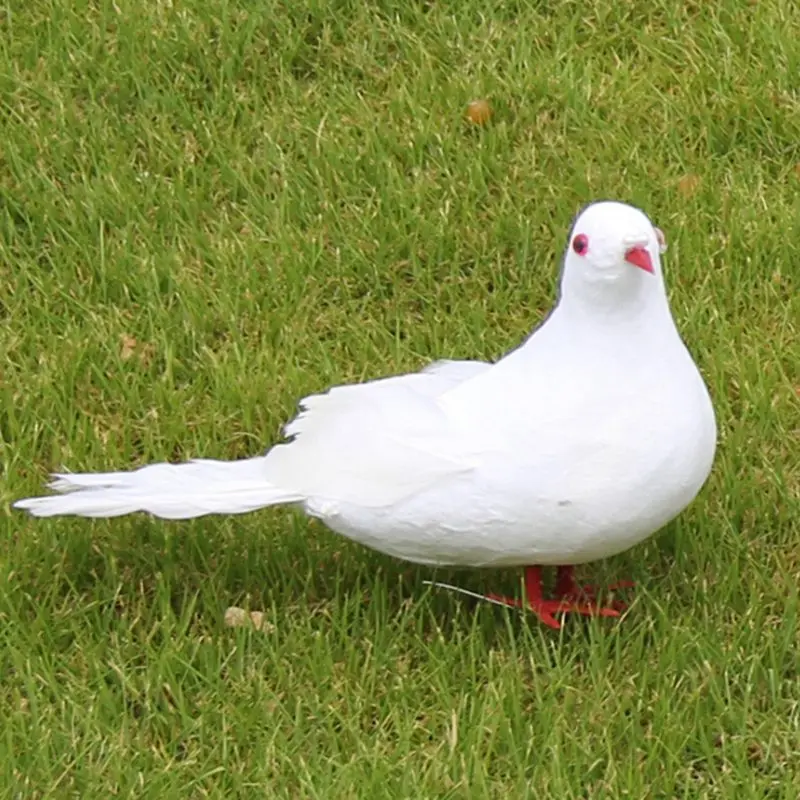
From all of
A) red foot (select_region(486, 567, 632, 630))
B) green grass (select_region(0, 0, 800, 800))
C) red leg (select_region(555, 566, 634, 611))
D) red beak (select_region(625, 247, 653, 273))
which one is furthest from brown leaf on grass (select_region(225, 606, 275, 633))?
red beak (select_region(625, 247, 653, 273))

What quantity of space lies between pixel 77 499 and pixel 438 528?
2.15ft

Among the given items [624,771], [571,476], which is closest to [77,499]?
[571,476]

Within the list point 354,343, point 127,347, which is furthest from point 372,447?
point 127,347

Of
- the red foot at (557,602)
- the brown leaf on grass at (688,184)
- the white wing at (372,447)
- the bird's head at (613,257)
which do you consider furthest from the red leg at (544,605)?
the brown leaf on grass at (688,184)

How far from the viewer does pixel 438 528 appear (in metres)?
2.56

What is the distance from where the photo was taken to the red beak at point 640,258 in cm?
245

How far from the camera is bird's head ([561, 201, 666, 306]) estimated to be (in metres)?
2.45

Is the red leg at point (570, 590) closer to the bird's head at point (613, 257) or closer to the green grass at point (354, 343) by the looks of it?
the green grass at point (354, 343)

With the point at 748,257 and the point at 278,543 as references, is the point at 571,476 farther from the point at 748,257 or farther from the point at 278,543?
the point at 748,257

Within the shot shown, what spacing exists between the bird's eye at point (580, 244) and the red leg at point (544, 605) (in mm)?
627

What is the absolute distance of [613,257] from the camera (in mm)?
2467

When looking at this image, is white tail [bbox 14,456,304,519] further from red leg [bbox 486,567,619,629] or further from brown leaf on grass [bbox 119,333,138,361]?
brown leaf on grass [bbox 119,333,138,361]

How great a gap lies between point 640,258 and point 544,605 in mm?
700

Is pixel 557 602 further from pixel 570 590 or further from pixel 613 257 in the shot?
pixel 613 257
